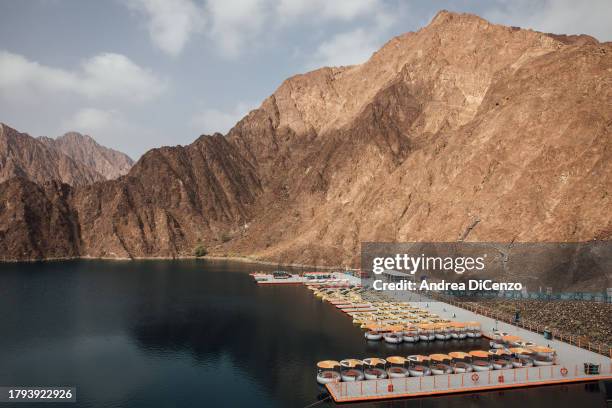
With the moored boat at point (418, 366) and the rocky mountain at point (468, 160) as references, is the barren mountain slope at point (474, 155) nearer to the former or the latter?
the rocky mountain at point (468, 160)

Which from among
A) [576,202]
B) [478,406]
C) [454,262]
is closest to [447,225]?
[454,262]

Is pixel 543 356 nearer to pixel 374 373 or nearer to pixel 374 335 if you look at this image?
pixel 374 373

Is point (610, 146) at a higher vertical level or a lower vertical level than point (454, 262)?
higher

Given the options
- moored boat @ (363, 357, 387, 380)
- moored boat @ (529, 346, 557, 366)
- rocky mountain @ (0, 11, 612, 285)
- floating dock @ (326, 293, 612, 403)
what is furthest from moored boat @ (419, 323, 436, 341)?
rocky mountain @ (0, 11, 612, 285)

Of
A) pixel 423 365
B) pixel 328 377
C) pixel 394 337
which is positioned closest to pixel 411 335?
pixel 394 337

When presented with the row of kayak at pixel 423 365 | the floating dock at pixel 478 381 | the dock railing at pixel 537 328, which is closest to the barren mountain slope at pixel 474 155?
the dock railing at pixel 537 328

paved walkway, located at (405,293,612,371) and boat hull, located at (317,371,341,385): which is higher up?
paved walkway, located at (405,293,612,371)

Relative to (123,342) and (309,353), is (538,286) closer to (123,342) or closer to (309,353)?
(309,353)

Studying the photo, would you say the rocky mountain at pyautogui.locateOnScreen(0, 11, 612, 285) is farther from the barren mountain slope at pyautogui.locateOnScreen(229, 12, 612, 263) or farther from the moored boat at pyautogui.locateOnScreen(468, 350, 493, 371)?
the moored boat at pyautogui.locateOnScreen(468, 350, 493, 371)
